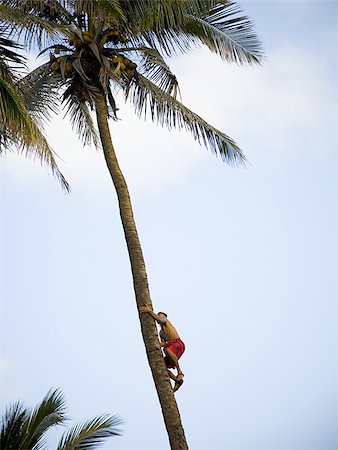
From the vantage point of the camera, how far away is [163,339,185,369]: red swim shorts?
11773 mm

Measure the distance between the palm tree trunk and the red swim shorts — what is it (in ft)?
1.22

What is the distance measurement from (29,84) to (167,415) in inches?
262

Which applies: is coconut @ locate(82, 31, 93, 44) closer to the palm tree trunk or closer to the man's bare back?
the palm tree trunk

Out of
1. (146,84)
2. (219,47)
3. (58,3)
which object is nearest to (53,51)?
(58,3)

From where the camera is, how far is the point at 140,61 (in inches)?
561

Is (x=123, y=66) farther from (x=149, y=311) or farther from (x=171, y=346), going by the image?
(x=171, y=346)

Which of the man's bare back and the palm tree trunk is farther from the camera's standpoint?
the man's bare back

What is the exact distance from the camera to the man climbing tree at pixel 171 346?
11.7 metres

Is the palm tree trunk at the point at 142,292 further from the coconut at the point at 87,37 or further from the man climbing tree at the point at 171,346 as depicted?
the coconut at the point at 87,37

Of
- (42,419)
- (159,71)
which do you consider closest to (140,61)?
(159,71)

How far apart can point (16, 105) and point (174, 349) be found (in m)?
4.26

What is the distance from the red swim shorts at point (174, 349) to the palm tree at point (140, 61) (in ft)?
1.28

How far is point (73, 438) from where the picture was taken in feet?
37.1

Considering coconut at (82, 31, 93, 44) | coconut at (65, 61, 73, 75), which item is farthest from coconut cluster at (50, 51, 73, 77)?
coconut at (82, 31, 93, 44)
